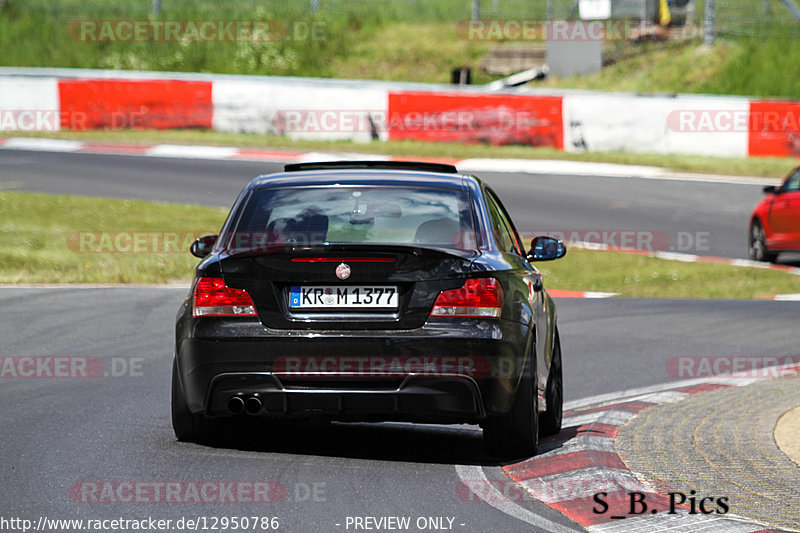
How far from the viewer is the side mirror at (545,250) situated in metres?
8.09

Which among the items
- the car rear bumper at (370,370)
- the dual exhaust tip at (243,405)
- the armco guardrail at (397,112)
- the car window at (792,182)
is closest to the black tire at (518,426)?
the car rear bumper at (370,370)

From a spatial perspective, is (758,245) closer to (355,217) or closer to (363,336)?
(355,217)

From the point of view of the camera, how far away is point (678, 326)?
13.4m

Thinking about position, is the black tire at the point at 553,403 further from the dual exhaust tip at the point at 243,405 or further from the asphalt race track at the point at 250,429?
the dual exhaust tip at the point at 243,405

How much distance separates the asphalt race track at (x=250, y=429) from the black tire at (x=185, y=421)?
9 centimetres

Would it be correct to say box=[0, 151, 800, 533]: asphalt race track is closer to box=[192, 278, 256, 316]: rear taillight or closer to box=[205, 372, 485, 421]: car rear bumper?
box=[205, 372, 485, 421]: car rear bumper

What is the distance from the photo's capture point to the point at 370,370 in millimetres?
6664

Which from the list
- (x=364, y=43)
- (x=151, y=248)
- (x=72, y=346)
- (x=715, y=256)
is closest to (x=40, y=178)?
(x=151, y=248)

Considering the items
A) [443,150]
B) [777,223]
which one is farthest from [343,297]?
[443,150]

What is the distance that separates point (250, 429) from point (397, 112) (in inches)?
860

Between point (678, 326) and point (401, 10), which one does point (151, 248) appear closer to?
point (678, 326)

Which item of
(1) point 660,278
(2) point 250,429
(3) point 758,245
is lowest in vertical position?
(1) point 660,278

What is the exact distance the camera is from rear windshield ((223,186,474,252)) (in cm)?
711

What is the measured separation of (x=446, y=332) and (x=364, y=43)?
3454cm
